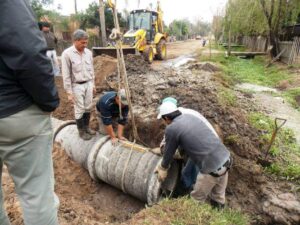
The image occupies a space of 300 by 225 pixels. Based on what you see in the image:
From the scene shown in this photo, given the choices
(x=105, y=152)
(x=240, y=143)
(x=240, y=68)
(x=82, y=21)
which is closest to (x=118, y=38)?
(x=105, y=152)

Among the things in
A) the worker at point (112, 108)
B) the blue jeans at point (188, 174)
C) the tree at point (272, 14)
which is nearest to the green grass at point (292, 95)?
the blue jeans at point (188, 174)

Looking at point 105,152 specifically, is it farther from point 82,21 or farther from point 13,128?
point 82,21

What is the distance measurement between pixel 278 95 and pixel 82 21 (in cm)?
2130

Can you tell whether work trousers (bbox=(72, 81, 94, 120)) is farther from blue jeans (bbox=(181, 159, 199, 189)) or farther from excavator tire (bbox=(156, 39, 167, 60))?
excavator tire (bbox=(156, 39, 167, 60))

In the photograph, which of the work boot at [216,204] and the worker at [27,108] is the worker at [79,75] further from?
the worker at [27,108]

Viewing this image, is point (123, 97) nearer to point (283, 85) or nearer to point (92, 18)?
point (283, 85)

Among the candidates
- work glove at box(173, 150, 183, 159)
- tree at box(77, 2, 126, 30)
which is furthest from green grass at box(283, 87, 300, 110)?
tree at box(77, 2, 126, 30)

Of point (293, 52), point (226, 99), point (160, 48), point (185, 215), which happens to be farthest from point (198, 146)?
point (160, 48)

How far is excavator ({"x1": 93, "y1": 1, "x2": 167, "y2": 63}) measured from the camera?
1386cm

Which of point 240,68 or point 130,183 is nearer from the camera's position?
point 130,183

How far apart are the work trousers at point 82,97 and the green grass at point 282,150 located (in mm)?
3286

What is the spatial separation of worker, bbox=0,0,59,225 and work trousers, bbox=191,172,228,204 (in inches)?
87.2

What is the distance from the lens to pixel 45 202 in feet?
6.49

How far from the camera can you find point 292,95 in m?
9.34
